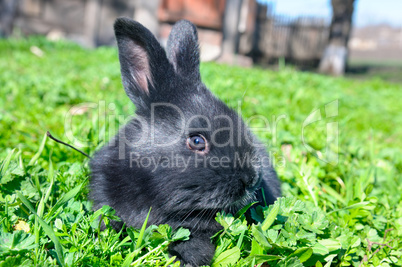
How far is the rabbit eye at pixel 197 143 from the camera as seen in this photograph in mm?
1958

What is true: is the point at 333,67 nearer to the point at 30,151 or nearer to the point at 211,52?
the point at 211,52

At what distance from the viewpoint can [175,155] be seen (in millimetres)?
1958

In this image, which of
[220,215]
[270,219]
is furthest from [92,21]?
[270,219]

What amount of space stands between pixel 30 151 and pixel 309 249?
7.12 feet

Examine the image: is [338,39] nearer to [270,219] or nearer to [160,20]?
[160,20]

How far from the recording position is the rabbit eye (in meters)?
1.96

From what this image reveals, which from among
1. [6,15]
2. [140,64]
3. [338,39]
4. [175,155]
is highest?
[338,39]

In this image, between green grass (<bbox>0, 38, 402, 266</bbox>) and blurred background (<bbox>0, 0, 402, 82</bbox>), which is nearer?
green grass (<bbox>0, 38, 402, 266</bbox>)

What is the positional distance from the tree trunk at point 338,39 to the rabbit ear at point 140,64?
13339mm

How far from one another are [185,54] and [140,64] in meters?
0.30

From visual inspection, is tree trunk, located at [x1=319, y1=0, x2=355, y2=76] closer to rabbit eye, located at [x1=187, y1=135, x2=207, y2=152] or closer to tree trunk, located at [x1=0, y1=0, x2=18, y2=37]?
tree trunk, located at [x1=0, y1=0, x2=18, y2=37]

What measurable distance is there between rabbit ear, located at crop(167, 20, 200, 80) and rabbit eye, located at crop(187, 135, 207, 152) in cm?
50

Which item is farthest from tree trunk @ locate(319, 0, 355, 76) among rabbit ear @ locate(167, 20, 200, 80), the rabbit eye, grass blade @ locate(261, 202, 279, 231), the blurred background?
grass blade @ locate(261, 202, 279, 231)

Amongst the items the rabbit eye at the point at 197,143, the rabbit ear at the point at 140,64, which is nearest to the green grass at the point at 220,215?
the rabbit ear at the point at 140,64
